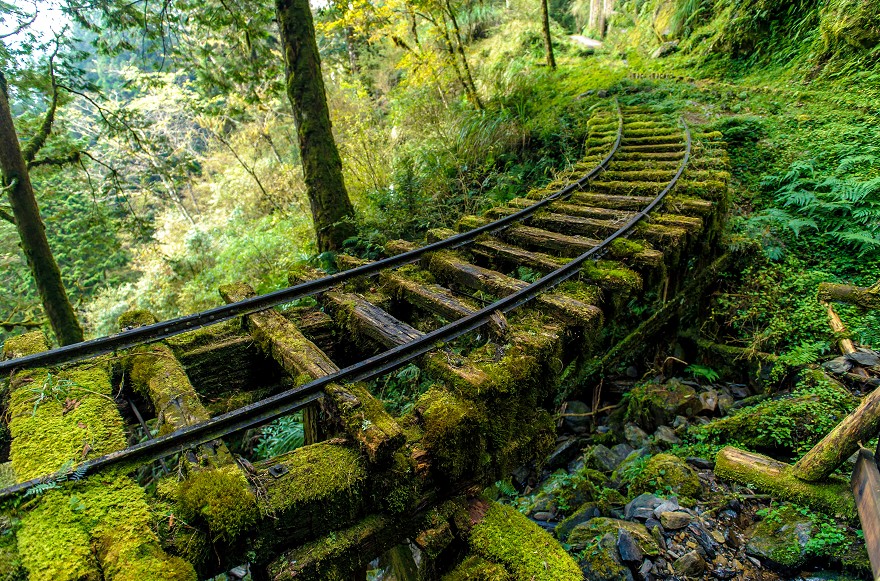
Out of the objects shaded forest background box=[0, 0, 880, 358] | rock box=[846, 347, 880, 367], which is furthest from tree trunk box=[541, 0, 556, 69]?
rock box=[846, 347, 880, 367]

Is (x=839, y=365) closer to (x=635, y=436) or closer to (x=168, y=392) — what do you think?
(x=635, y=436)

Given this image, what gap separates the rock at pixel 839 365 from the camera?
13.1 ft

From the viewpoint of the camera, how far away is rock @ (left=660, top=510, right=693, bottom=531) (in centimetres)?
316

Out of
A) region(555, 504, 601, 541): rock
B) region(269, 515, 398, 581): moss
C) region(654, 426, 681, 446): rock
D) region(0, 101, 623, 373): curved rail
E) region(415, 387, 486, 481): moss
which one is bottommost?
region(555, 504, 601, 541): rock

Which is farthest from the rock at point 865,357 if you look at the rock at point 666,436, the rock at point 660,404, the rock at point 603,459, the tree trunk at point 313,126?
the tree trunk at point 313,126

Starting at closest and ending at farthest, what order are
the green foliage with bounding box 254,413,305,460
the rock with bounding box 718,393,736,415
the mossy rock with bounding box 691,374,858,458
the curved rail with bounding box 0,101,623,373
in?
1. the curved rail with bounding box 0,101,623,373
2. the mossy rock with bounding box 691,374,858,458
3. the rock with bounding box 718,393,736,415
4. the green foliage with bounding box 254,413,305,460

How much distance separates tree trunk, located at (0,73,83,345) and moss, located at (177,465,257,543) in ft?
21.6

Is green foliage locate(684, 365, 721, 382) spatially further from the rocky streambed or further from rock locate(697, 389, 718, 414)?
rock locate(697, 389, 718, 414)

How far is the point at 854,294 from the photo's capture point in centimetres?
359

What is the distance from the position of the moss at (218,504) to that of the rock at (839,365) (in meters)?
4.83

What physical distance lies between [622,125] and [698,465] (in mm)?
→ 6249

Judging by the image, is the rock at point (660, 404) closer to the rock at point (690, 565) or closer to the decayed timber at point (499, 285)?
the rock at point (690, 565)

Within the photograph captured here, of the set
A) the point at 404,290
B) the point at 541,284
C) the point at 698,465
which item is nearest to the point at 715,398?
the point at 698,465

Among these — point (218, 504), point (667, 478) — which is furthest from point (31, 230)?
point (667, 478)
